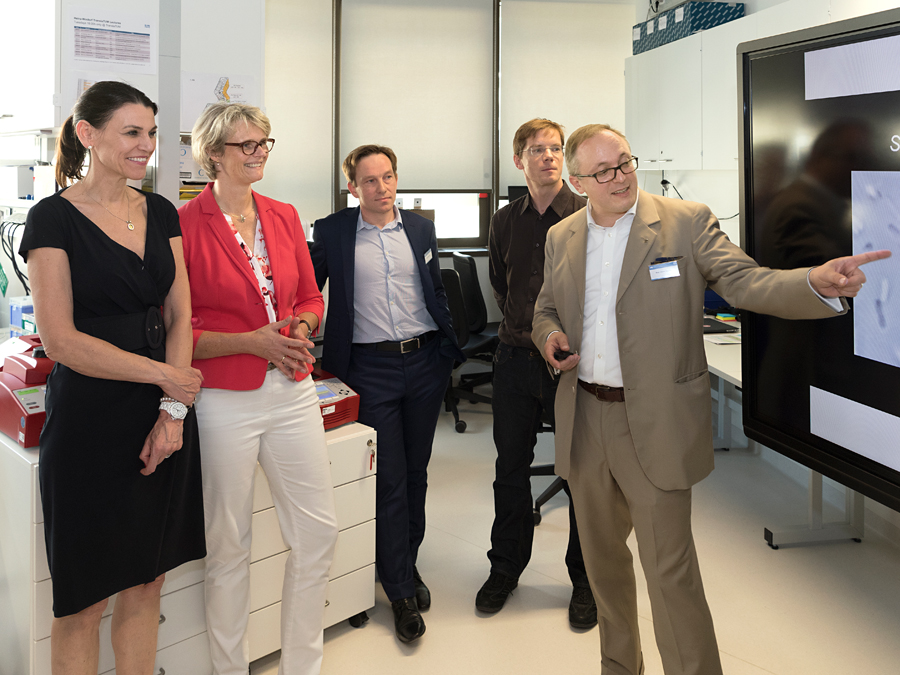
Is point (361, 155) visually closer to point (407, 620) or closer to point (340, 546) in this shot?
point (340, 546)

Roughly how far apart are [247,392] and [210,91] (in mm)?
1390

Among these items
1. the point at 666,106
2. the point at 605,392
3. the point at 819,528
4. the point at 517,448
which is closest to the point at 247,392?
the point at 605,392

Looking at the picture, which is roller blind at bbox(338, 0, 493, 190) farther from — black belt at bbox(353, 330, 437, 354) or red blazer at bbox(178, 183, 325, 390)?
red blazer at bbox(178, 183, 325, 390)

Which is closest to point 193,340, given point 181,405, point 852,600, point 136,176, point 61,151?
point 181,405

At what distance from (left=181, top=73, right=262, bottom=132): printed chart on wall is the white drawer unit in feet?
4.30

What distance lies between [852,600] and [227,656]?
7.02 ft

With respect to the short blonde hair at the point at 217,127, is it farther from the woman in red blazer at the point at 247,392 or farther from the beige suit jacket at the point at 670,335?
the beige suit jacket at the point at 670,335

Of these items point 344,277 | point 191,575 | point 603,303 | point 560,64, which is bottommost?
point 191,575

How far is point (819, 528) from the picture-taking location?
3080 mm

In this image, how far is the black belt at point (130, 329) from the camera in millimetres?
1626

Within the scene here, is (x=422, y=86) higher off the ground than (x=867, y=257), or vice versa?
(x=422, y=86)

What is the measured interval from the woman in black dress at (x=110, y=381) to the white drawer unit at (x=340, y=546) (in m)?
0.41

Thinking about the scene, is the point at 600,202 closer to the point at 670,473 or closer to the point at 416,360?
the point at 670,473

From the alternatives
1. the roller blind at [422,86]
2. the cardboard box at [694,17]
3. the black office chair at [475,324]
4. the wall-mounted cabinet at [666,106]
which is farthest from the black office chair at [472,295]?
the cardboard box at [694,17]
